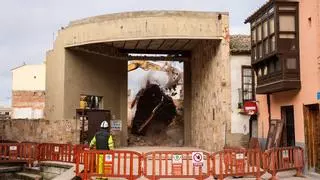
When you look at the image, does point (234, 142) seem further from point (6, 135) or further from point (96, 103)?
point (6, 135)

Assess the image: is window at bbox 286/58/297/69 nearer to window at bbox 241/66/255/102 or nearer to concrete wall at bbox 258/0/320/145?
concrete wall at bbox 258/0/320/145

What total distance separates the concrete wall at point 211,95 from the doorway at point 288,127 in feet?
21.1

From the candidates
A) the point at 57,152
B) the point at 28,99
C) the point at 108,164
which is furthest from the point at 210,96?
the point at 28,99

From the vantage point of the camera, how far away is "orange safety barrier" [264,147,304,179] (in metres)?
13.4

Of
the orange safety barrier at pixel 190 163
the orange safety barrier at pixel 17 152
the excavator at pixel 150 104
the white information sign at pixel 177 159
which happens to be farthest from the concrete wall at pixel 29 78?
the white information sign at pixel 177 159

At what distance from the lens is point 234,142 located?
2245 cm

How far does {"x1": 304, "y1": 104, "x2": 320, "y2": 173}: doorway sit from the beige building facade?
325 inches

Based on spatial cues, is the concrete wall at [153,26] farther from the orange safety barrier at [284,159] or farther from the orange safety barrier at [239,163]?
the orange safety barrier at [239,163]

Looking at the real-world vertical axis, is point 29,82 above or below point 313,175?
above

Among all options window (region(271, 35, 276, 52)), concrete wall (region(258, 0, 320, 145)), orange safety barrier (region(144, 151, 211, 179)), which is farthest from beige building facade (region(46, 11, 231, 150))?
orange safety barrier (region(144, 151, 211, 179))

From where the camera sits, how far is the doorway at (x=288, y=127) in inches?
621

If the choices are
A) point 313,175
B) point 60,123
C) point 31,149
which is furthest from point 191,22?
point 313,175

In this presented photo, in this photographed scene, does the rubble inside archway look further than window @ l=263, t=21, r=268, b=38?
Yes

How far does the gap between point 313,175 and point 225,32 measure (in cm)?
1168
